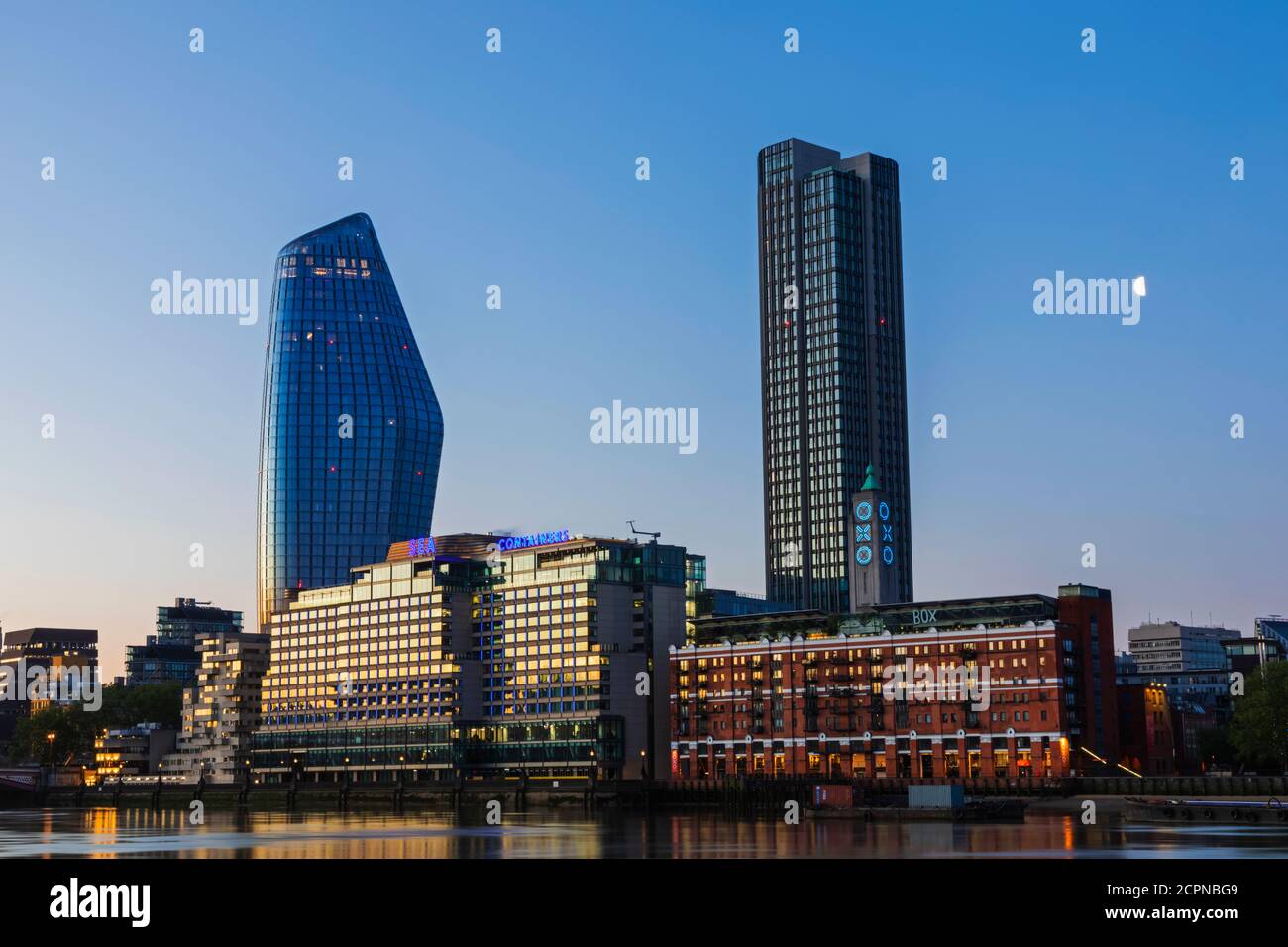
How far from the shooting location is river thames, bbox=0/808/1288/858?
92.2m

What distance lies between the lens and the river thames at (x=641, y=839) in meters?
92.2

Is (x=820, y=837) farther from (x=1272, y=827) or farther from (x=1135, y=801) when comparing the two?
(x=1135, y=801)

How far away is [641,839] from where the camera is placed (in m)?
116

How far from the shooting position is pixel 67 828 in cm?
15275
